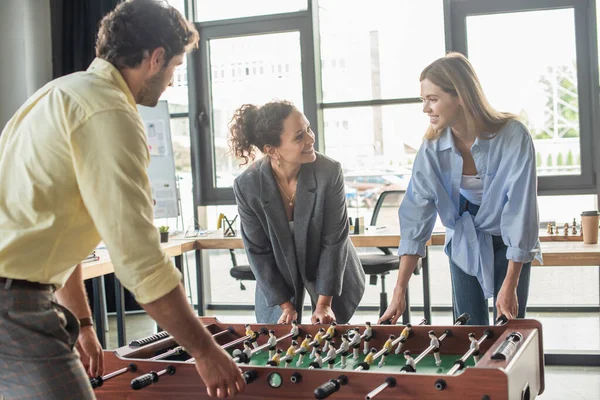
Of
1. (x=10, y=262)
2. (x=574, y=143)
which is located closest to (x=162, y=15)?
(x=10, y=262)

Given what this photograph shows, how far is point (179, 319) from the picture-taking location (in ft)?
4.94

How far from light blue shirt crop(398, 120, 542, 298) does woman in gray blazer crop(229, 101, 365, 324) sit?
40 centimetres

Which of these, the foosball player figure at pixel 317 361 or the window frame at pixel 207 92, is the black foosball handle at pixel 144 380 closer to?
the foosball player figure at pixel 317 361

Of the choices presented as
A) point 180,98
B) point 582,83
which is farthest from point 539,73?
point 180,98

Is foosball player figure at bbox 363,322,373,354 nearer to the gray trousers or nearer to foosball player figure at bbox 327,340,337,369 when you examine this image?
foosball player figure at bbox 327,340,337,369

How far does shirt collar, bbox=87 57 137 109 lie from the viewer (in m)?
1.61

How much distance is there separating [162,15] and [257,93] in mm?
4719

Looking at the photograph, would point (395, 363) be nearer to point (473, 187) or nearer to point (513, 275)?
point (513, 275)

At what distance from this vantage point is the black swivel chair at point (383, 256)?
4.63 m

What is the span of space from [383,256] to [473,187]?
213cm

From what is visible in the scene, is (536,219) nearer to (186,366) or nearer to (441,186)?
(441,186)

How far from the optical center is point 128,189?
4.77 feet

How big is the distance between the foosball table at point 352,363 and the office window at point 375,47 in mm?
3829

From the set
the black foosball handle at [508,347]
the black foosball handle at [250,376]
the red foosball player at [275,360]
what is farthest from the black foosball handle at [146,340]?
the black foosball handle at [508,347]
